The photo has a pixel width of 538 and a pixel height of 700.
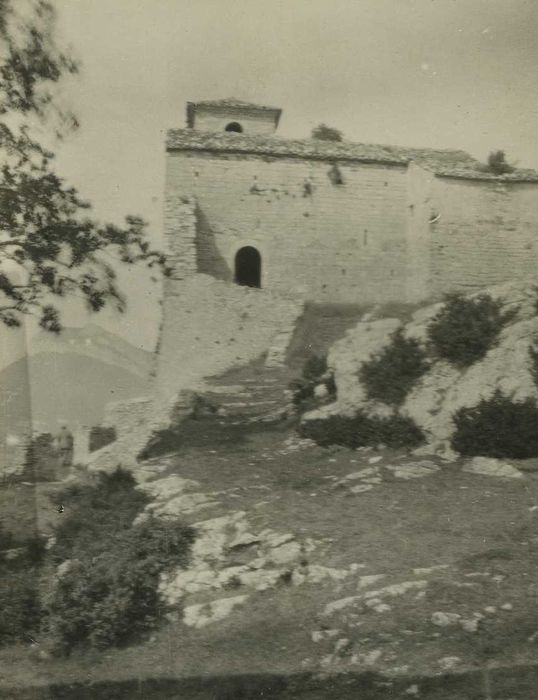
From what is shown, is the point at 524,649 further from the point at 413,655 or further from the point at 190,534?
the point at 190,534

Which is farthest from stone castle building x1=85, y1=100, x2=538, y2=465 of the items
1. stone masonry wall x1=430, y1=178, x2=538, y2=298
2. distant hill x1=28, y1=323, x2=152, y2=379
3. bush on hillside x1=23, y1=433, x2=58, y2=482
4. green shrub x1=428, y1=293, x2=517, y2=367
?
green shrub x1=428, y1=293, x2=517, y2=367

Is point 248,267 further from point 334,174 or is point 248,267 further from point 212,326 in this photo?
point 212,326

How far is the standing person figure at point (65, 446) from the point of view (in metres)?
16.7

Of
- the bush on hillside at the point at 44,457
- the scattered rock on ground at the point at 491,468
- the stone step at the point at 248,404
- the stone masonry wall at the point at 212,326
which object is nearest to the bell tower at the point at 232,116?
the stone masonry wall at the point at 212,326

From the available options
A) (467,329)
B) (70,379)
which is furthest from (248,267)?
(467,329)

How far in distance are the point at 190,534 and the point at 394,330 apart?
21.4 ft

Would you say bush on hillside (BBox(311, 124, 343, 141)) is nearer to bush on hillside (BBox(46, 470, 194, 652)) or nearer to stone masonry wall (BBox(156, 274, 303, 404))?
stone masonry wall (BBox(156, 274, 303, 404))

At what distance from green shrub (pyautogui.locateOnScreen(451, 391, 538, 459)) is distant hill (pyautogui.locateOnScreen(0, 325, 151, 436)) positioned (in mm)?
6232

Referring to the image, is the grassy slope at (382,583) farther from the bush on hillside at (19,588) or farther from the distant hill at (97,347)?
the distant hill at (97,347)

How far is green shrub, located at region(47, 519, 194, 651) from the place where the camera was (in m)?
7.02

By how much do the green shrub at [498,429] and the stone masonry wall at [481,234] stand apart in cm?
929

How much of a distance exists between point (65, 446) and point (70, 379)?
2491 millimetres

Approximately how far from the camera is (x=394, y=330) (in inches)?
514

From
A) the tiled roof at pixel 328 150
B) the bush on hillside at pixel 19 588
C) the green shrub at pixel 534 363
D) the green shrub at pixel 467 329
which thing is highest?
the tiled roof at pixel 328 150
